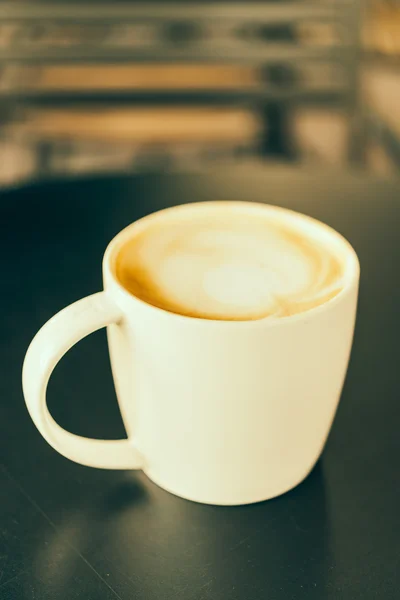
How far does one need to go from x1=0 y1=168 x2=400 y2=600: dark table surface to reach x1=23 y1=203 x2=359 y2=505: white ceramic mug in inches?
0.9

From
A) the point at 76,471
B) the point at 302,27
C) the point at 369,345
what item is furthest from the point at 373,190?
the point at 302,27

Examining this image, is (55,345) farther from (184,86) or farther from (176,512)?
(184,86)

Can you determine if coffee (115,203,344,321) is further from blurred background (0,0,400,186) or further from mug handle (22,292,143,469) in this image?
blurred background (0,0,400,186)

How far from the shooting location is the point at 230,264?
0.43m

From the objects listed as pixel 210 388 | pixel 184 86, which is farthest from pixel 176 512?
pixel 184 86

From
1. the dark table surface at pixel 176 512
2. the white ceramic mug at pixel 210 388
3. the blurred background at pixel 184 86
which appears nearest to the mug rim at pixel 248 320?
the white ceramic mug at pixel 210 388

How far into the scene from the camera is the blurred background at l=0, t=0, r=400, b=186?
69.4 inches

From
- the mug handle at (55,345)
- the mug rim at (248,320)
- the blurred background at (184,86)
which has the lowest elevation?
the blurred background at (184,86)

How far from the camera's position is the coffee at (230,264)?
39 centimetres

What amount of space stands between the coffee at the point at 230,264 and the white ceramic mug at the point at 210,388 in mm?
20

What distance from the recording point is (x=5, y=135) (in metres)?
1.87

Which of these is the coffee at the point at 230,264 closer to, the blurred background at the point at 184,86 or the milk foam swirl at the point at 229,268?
the milk foam swirl at the point at 229,268

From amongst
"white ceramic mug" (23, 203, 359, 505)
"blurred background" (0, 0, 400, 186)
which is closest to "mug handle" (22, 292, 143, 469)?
"white ceramic mug" (23, 203, 359, 505)

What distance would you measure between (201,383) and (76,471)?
131mm
